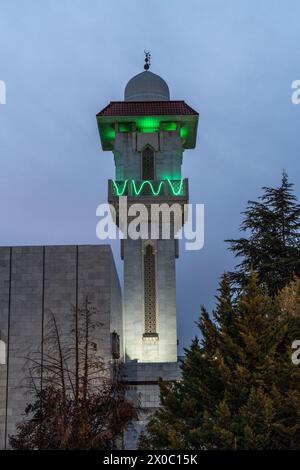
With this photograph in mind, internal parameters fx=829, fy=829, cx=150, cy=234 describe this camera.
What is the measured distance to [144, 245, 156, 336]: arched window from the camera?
37.3 m

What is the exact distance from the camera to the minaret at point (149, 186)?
36.9 m

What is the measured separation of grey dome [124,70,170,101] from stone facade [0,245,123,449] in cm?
1767

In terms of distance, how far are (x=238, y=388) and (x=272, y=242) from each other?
1583 cm

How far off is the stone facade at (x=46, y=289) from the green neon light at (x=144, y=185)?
13492 mm

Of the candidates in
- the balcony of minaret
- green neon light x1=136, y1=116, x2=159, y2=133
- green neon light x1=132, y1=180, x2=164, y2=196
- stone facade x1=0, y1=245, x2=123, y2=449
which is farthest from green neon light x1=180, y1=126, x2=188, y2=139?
stone facade x1=0, y1=245, x2=123, y2=449

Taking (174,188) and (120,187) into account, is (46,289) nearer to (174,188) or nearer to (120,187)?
(120,187)

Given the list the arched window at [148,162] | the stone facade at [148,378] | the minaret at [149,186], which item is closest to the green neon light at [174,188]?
the minaret at [149,186]

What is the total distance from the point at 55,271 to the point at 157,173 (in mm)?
15511

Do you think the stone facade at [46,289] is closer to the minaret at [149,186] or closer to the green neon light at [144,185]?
the minaret at [149,186]

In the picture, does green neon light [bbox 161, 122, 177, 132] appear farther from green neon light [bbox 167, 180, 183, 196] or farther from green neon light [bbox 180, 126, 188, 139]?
green neon light [bbox 167, 180, 183, 196]

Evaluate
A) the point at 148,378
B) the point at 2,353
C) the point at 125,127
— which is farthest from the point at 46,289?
the point at 125,127
